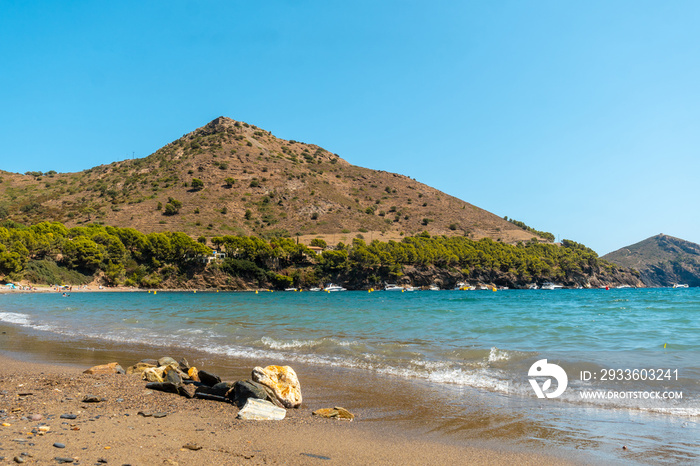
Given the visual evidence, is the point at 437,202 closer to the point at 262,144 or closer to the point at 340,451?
the point at 262,144

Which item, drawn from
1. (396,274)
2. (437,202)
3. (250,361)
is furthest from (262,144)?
(250,361)

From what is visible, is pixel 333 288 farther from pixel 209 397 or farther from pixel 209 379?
pixel 209 397

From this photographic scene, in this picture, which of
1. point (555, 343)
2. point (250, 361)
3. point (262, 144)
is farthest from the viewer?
point (262, 144)

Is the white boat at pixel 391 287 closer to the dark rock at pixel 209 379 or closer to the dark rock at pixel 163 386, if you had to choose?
the dark rock at pixel 209 379

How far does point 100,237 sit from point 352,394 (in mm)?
85850

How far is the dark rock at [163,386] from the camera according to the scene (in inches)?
304

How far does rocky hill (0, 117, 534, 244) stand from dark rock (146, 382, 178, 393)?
90677 mm

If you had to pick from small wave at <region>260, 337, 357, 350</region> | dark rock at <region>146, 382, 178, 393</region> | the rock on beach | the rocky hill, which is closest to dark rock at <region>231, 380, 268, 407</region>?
the rock on beach

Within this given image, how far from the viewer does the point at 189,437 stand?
17.3 ft

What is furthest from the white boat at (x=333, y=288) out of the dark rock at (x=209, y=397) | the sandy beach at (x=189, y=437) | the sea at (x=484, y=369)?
the sandy beach at (x=189, y=437)

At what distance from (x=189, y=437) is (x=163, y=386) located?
9.55 feet

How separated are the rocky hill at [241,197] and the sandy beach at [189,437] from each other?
9200 centimetres

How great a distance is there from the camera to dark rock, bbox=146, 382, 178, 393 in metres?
7.73

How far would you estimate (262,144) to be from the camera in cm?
15688
